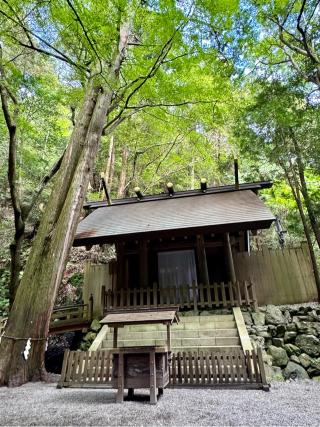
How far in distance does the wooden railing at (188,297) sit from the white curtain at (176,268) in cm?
56

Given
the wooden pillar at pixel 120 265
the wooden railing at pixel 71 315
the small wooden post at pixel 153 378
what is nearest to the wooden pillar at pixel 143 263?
the wooden pillar at pixel 120 265

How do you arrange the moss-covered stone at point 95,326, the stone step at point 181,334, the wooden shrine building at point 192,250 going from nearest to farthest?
1. the stone step at point 181,334
2. the wooden shrine building at point 192,250
3. the moss-covered stone at point 95,326

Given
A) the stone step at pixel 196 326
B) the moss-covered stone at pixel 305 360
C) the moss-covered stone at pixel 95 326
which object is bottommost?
the moss-covered stone at pixel 305 360

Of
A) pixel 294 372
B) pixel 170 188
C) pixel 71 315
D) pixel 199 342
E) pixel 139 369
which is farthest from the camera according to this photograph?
pixel 170 188

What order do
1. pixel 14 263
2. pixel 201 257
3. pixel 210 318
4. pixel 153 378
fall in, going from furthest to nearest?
pixel 201 257
pixel 210 318
pixel 14 263
pixel 153 378

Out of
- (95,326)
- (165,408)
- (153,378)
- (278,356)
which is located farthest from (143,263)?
(165,408)

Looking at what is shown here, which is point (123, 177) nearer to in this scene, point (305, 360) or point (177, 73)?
point (177, 73)

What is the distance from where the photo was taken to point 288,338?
641cm

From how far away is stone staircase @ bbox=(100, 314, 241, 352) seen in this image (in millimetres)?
5980

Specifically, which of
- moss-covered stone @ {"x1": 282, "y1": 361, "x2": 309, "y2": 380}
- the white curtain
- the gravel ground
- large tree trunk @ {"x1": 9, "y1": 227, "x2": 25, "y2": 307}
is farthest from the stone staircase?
large tree trunk @ {"x1": 9, "y1": 227, "x2": 25, "y2": 307}

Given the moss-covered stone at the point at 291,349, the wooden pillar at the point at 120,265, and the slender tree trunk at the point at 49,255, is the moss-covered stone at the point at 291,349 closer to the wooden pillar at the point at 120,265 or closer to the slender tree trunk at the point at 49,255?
the wooden pillar at the point at 120,265

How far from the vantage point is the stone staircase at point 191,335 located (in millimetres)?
5980

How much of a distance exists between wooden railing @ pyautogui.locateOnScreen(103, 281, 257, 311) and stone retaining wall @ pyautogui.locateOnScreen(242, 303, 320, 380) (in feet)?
1.61

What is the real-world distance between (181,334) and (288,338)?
2.58 metres
